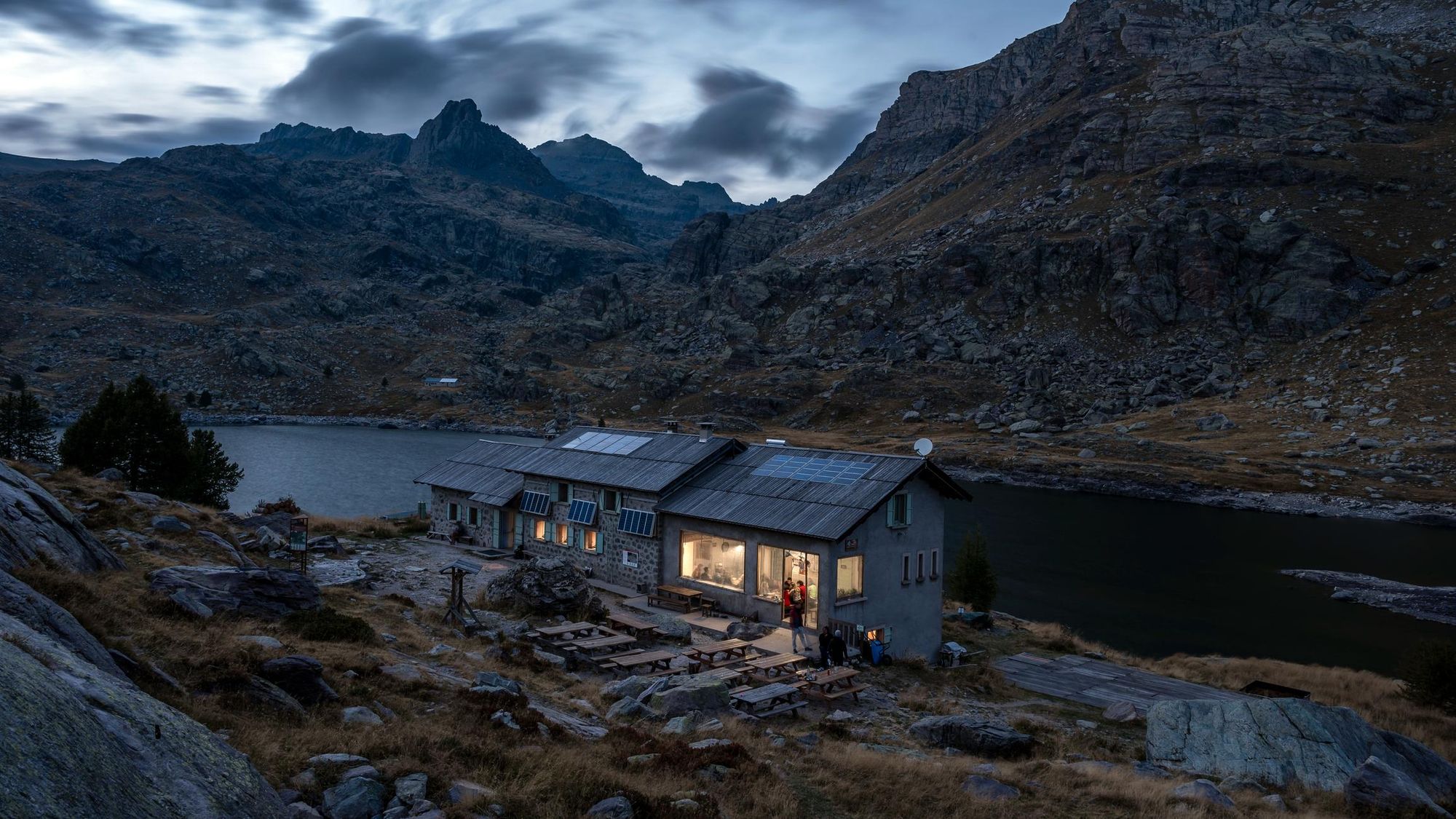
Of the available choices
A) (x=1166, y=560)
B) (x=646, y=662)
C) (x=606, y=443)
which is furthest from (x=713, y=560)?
(x=1166, y=560)

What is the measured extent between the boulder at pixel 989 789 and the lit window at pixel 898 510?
16410 millimetres

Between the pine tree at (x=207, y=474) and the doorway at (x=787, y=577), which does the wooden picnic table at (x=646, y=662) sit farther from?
the pine tree at (x=207, y=474)

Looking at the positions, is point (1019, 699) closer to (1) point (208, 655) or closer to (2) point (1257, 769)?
(2) point (1257, 769)

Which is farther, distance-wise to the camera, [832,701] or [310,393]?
[310,393]

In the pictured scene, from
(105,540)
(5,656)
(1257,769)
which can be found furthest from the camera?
(105,540)

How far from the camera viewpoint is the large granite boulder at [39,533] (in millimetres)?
15898

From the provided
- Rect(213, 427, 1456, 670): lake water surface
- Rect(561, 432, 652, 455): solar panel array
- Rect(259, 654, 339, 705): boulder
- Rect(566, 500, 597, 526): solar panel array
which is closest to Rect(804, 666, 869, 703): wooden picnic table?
Rect(259, 654, 339, 705): boulder

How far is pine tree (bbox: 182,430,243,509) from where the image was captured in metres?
51.1

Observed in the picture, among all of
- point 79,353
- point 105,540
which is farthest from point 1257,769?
point 79,353

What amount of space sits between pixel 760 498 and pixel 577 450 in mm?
13021

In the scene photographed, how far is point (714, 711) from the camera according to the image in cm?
2155

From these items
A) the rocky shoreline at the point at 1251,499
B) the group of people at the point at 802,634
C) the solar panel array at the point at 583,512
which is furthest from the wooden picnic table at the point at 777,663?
the rocky shoreline at the point at 1251,499

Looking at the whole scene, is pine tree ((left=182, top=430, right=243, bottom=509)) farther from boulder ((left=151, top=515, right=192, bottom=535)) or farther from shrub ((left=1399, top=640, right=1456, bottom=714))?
shrub ((left=1399, top=640, right=1456, bottom=714))

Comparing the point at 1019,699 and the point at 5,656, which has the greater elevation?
the point at 5,656
